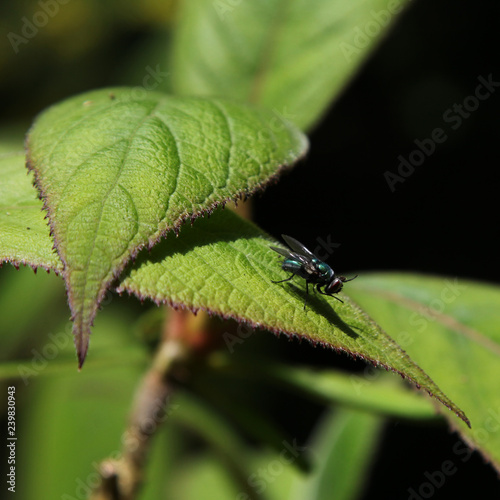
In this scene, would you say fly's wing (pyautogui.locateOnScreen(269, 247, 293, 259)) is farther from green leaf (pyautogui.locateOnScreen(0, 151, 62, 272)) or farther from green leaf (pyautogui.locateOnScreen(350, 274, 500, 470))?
green leaf (pyautogui.locateOnScreen(350, 274, 500, 470))

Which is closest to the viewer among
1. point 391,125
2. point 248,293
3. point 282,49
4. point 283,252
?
point 248,293

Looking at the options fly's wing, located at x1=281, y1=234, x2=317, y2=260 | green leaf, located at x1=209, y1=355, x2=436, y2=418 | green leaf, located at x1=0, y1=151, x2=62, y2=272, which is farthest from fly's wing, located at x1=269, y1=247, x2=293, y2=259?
green leaf, located at x1=209, y1=355, x2=436, y2=418

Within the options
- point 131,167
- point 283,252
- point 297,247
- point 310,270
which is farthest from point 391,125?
point 131,167

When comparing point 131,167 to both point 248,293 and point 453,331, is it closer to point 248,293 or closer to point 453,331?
point 248,293

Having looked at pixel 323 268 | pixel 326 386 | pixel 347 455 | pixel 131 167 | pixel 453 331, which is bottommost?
pixel 347 455

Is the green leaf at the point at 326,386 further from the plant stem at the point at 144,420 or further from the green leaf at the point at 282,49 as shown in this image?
the green leaf at the point at 282,49
